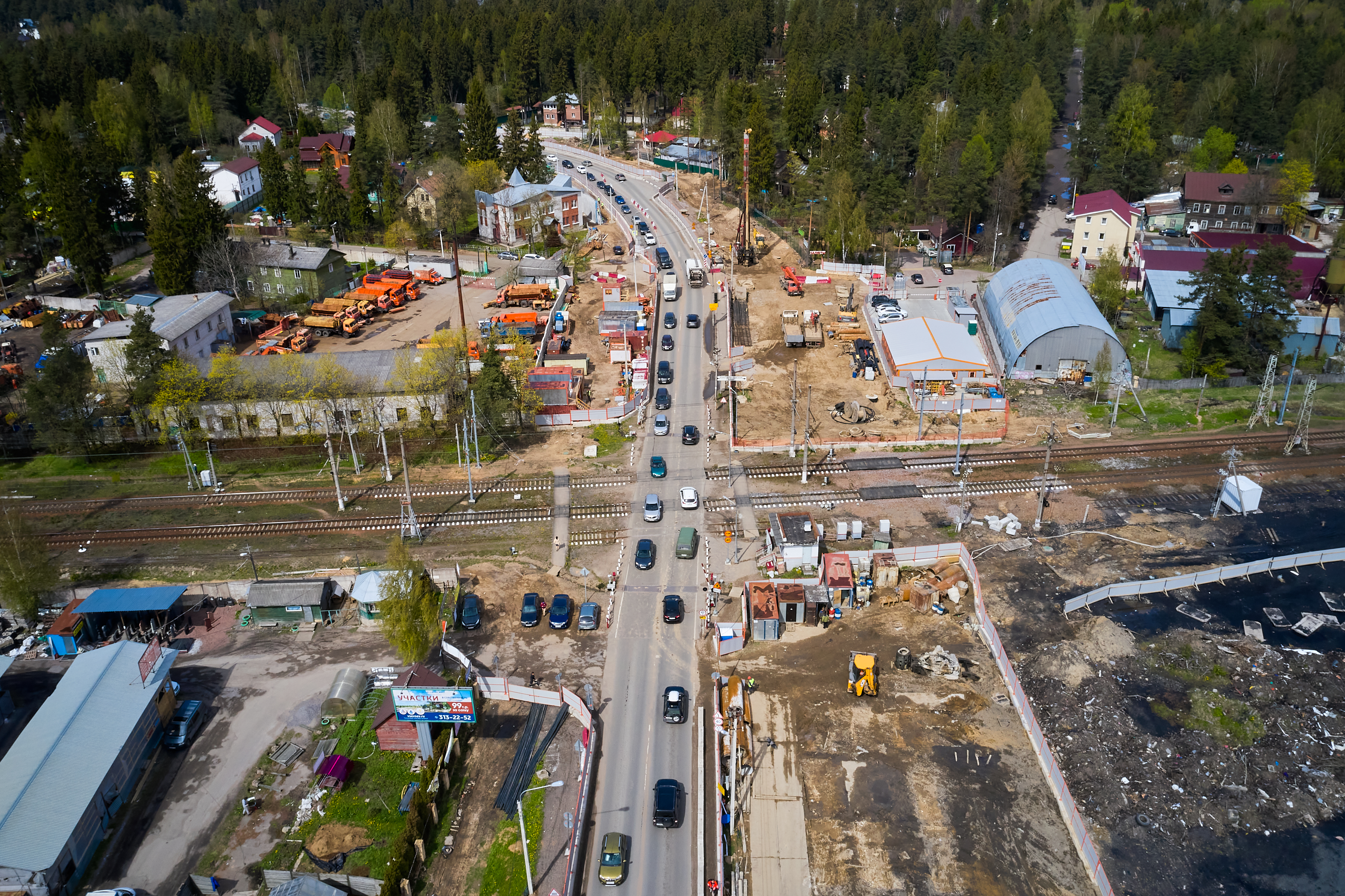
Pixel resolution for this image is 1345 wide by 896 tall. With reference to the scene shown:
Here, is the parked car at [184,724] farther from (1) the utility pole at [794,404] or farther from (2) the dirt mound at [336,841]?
(1) the utility pole at [794,404]

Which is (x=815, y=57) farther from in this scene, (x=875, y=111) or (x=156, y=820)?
(x=156, y=820)

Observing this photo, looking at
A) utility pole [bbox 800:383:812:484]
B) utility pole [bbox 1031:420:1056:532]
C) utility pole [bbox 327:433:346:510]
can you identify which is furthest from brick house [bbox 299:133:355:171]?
utility pole [bbox 1031:420:1056:532]

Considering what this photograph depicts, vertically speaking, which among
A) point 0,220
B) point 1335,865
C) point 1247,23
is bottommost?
point 1335,865

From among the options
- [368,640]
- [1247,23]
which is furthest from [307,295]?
[1247,23]

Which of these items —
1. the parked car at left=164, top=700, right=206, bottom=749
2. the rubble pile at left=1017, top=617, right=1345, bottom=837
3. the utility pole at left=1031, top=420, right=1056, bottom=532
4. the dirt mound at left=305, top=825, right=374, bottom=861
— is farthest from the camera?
the utility pole at left=1031, top=420, right=1056, bottom=532

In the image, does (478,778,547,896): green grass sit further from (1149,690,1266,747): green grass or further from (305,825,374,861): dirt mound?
(1149,690,1266,747): green grass

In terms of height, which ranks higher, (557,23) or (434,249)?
(557,23)
